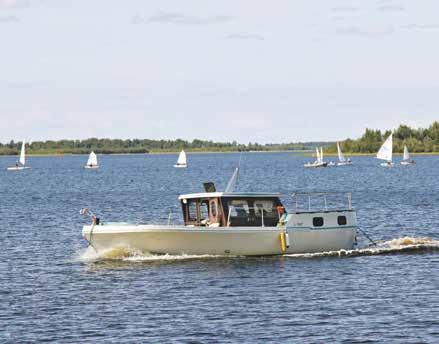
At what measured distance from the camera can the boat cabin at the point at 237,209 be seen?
2024 inches

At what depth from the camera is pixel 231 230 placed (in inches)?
1999

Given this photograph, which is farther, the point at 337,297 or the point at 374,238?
the point at 374,238

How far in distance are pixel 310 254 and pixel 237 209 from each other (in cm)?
425

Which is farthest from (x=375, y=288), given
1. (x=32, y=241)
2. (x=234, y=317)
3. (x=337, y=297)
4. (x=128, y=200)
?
(x=128, y=200)

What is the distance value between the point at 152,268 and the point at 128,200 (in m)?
60.7

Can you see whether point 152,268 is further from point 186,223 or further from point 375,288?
point 375,288

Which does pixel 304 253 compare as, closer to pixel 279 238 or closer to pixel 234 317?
pixel 279 238

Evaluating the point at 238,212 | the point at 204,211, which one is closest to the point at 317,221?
the point at 238,212

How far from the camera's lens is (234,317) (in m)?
37.8

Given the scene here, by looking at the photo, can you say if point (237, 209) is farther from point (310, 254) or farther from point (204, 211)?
point (310, 254)

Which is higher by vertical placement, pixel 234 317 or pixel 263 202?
pixel 263 202

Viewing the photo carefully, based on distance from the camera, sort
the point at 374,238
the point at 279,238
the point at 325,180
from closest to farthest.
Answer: the point at 279,238, the point at 374,238, the point at 325,180

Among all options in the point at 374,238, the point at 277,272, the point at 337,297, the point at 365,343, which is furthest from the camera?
the point at 374,238

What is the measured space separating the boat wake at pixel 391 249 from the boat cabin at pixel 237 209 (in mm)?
2211
